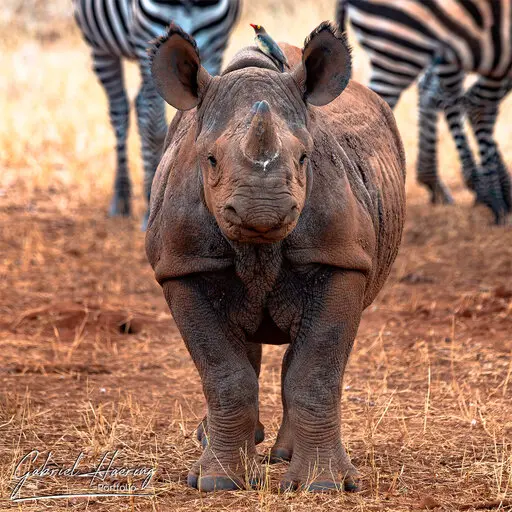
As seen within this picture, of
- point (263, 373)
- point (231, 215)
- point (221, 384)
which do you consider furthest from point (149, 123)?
point (231, 215)

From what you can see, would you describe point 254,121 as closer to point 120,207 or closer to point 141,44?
point 141,44

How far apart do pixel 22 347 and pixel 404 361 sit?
2438 mm

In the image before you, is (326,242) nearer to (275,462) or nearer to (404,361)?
(275,462)

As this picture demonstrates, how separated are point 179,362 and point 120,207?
5.01 metres

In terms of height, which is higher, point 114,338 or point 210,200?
point 210,200

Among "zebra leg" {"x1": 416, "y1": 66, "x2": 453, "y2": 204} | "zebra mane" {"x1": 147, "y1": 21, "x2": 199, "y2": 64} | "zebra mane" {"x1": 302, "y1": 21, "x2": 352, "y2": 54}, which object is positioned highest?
"zebra mane" {"x1": 302, "y1": 21, "x2": 352, "y2": 54}

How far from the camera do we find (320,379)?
14.7 feet

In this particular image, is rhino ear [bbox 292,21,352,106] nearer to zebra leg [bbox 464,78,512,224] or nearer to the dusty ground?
the dusty ground

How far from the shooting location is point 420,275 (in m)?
9.20

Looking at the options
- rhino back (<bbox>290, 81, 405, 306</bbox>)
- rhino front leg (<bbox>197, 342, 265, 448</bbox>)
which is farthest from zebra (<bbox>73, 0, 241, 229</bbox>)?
rhino front leg (<bbox>197, 342, 265, 448</bbox>)

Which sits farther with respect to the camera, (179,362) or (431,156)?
(431,156)

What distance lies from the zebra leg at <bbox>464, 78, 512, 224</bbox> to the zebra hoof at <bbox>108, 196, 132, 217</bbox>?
11.8ft

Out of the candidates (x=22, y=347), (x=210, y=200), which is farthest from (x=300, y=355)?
(x=22, y=347)

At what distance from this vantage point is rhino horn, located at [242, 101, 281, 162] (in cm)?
389
